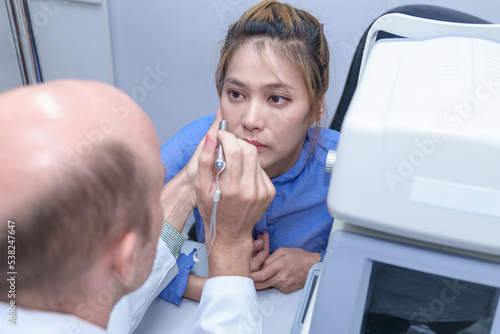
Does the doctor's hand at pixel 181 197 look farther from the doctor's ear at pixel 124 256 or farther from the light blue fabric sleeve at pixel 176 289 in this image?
the doctor's ear at pixel 124 256

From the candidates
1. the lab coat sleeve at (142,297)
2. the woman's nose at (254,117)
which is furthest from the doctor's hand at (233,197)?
the woman's nose at (254,117)

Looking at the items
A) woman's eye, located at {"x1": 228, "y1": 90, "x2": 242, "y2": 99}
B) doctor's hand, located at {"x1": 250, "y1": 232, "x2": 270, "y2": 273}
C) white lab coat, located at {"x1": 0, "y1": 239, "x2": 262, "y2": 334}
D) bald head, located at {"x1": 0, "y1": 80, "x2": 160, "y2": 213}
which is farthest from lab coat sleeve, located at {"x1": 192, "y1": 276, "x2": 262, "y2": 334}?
woman's eye, located at {"x1": 228, "y1": 90, "x2": 242, "y2": 99}

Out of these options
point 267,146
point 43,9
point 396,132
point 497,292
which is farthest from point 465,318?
point 43,9

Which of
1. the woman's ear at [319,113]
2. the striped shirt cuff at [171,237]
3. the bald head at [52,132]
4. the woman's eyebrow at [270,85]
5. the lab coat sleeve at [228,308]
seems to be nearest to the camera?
the bald head at [52,132]

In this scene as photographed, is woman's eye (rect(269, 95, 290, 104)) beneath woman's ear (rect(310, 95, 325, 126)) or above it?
above

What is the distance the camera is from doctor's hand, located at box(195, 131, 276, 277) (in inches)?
28.4

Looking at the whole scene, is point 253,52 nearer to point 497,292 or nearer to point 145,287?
point 145,287

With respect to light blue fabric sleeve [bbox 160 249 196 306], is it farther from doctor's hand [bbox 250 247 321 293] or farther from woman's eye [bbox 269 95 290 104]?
woman's eye [bbox 269 95 290 104]

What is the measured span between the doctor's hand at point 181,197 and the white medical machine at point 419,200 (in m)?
0.46

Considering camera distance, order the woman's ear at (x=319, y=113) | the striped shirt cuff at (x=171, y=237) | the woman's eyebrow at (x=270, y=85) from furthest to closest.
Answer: the woman's ear at (x=319, y=113), the woman's eyebrow at (x=270, y=85), the striped shirt cuff at (x=171, y=237)

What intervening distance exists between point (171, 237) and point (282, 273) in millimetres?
255

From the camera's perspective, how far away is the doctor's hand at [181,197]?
0.97 m

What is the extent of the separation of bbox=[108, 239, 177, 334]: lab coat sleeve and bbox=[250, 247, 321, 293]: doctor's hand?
18 cm

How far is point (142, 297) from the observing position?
79cm
